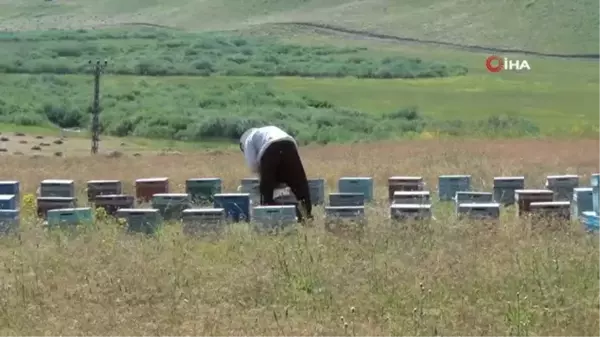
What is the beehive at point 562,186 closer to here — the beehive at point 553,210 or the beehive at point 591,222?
the beehive at point 553,210

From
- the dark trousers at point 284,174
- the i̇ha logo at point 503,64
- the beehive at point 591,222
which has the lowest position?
the i̇ha logo at point 503,64

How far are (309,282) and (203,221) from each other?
123 inches

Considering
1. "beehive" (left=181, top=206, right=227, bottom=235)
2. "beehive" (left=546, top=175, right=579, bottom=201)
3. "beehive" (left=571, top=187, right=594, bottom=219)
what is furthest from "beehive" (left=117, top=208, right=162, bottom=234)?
"beehive" (left=546, top=175, right=579, bottom=201)

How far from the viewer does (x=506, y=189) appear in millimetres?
15750

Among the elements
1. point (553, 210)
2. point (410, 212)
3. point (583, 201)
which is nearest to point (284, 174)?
point (410, 212)

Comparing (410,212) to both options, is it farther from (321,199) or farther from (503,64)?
(503,64)

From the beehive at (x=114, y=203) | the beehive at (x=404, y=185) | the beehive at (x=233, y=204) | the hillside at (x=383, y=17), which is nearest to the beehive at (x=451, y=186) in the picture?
the beehive at (x=404, y=185)

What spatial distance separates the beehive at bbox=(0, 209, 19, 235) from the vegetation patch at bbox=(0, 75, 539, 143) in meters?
23.1

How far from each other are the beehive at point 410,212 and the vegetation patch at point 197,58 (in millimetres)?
52763

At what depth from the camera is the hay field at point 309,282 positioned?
28.2 feet

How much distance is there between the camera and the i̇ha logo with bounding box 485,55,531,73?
66713mm

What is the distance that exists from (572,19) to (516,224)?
235ft

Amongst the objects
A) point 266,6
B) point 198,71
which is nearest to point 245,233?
point 198,71

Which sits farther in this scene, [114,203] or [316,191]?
[316,191]
